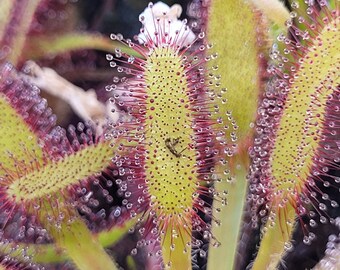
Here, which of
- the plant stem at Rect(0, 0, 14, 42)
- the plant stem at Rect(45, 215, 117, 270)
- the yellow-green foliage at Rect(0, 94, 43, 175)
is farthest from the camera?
the plant stem at Rect(0, 0, 14, 42)

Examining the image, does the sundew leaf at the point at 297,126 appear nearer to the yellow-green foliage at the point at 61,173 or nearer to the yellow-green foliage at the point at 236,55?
the yellow-green foliage at the point at 236,55

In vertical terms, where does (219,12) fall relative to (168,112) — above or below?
above

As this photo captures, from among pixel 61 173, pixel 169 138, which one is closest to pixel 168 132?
pixel 169 138

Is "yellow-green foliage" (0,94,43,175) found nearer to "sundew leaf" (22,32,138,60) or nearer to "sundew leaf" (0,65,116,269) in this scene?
"sundew leaf" (0,65,116,269)

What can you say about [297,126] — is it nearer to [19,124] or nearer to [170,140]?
[170,140]

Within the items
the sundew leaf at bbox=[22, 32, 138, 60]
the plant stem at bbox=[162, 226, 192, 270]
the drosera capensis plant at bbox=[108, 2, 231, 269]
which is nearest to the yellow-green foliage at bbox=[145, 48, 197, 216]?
the drosera capensis plant at bbox=[108, 2, 231, 269]

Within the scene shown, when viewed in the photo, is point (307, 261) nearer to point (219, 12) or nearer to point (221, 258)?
point (221, 258)

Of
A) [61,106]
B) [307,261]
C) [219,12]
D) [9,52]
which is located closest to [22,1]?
[9,52]
